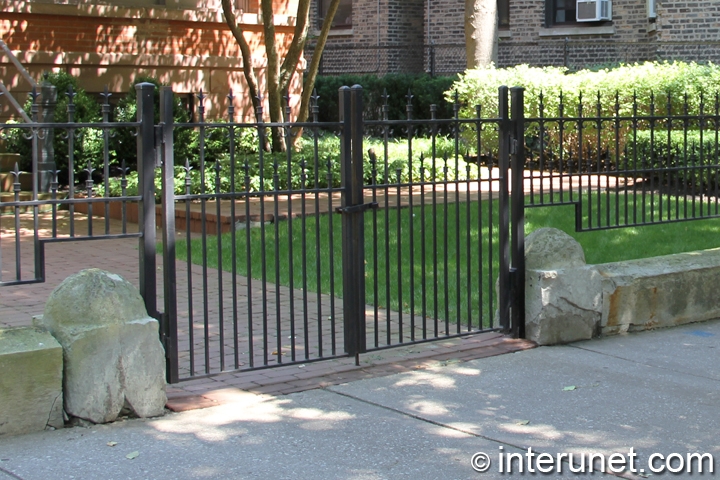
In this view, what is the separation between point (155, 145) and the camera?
5.06m

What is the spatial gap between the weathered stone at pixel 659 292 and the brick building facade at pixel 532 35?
489 inches

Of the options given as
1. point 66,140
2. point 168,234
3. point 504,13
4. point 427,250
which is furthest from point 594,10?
point 168,234

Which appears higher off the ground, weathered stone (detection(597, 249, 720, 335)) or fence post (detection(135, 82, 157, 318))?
fence post (detection(135, 82, 157, 318))

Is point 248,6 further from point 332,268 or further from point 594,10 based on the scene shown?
point 332,268

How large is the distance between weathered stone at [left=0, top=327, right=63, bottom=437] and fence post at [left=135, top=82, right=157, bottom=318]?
0.57 m

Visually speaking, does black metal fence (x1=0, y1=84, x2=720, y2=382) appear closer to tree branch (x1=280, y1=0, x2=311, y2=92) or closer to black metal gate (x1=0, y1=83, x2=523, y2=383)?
black metal gate (x1=0, y1=83, x2=523, y2=383)

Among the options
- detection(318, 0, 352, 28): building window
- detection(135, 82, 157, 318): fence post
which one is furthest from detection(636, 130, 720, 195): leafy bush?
detection(318, 0, 352, 28): building window

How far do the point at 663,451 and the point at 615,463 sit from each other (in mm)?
296

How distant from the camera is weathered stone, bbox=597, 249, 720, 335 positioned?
6.61m

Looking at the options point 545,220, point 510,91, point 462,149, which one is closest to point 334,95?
point 462,149

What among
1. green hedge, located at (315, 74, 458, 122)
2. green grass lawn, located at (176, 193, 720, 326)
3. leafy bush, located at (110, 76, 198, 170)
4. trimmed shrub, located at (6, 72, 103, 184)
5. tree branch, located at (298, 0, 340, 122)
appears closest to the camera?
green grass lawn, located at (176, 193, 720, 326)

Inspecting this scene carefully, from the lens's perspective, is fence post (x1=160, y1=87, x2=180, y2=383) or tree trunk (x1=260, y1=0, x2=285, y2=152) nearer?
fence post (x1=160, y1=87, x2=180, y2=383)

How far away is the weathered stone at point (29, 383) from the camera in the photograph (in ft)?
14.8

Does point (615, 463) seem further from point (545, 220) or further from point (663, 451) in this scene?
point (545, 220)
